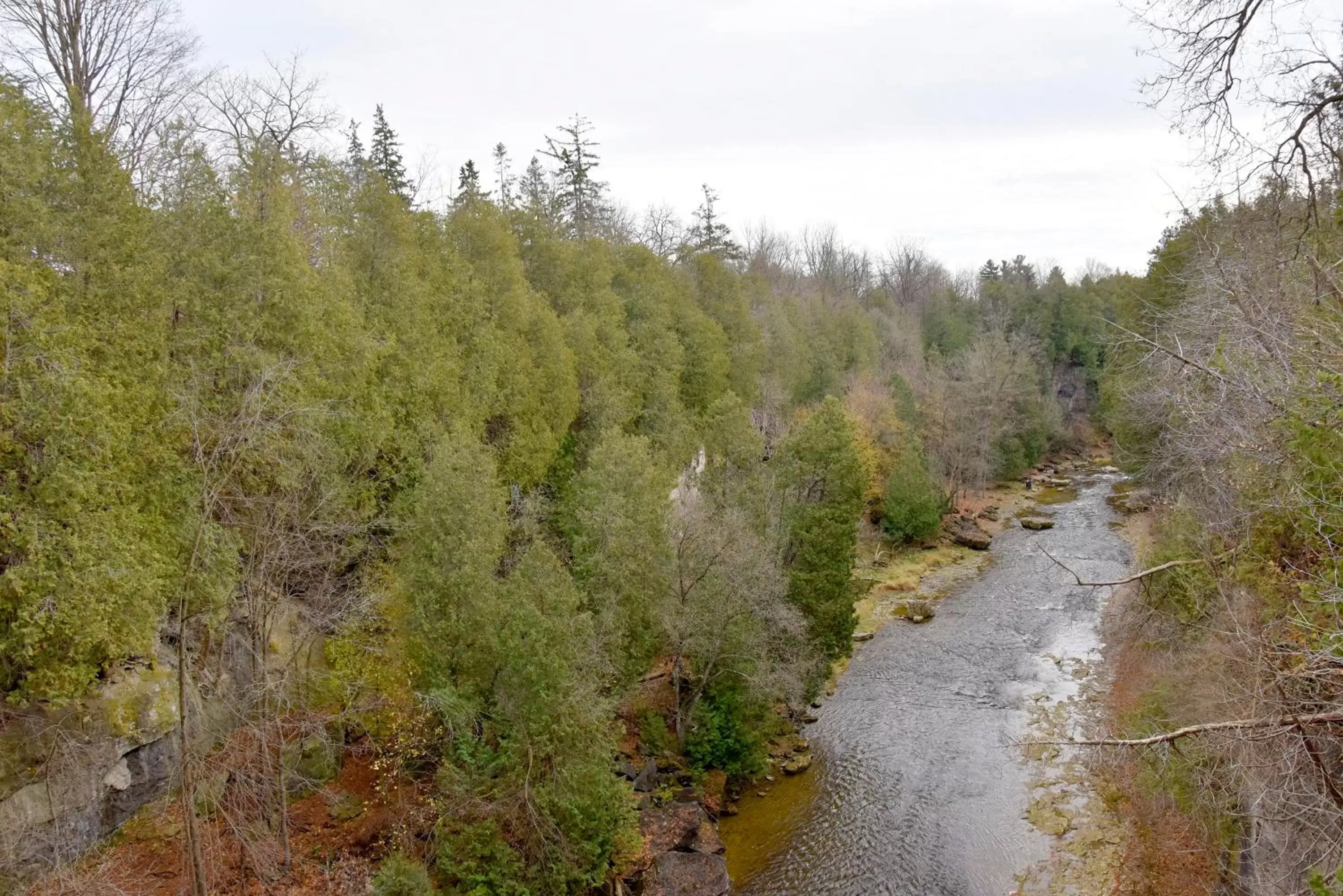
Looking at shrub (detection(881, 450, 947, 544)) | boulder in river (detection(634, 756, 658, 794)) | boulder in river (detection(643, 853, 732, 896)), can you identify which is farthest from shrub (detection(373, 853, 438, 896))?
shrub (detection(881, 450, 947, 544))

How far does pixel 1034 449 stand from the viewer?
59.1 meters

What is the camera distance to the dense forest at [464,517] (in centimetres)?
995

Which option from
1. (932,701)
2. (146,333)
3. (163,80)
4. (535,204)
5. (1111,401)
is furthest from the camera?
(1111,401)

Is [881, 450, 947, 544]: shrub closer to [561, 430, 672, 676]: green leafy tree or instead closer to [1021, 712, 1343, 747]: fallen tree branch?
[561, 430, 672, 676]: green leafy tree

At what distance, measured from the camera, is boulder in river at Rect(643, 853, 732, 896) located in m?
17.9

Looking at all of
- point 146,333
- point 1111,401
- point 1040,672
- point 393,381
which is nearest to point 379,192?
point 393,381

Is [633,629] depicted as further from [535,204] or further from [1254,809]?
[535,204]

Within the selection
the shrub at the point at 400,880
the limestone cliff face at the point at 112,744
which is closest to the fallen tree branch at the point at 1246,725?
the limestone cliff face at the point at 112,744

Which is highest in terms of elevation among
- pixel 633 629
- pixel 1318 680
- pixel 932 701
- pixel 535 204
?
pixel 535 204

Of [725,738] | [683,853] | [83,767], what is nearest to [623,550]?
[725,738]

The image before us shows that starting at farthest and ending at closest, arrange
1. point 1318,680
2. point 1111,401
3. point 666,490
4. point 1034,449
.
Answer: point 1034,449
point 1111,401
point 666,490
point 1318,680

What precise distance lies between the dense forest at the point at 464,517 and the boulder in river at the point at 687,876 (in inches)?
48.0

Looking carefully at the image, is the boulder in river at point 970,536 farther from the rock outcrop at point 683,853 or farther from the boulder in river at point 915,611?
the rock outcrop at point 683,853

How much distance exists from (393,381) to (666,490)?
8.90 metres
